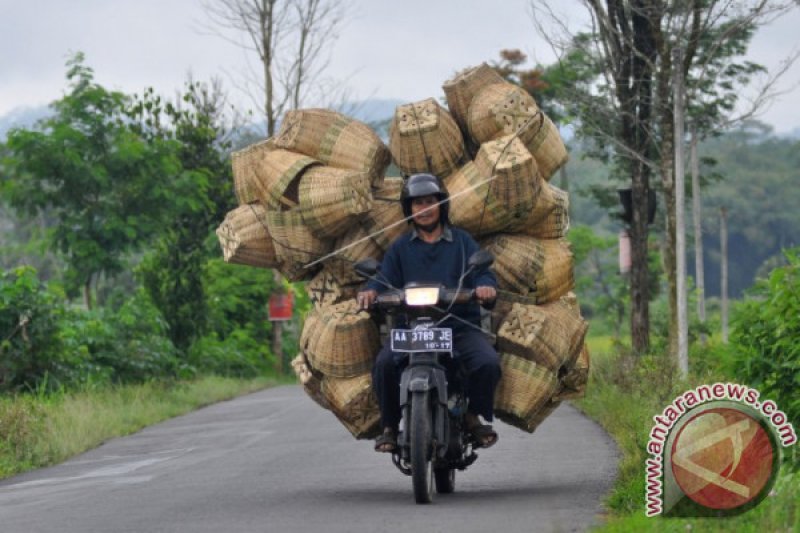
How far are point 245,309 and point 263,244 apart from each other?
3515 centimetres

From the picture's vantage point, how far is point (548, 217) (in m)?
12.9

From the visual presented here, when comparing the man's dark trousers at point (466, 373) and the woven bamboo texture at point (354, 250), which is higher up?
the woven bamboo texture at point (354, 250)

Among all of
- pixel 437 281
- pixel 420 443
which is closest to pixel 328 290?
pixel 437 281

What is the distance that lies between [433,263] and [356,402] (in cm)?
119

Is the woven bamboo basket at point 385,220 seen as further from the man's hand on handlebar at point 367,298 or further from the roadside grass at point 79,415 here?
the roadside grass at point 79,415

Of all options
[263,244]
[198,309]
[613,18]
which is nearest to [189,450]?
[263,244]

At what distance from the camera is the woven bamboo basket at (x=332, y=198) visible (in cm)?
1220

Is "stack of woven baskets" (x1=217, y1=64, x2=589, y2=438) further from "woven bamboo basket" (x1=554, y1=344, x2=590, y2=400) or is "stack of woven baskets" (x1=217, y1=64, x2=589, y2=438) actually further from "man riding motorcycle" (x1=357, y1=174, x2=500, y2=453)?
"man riding motorcycle" (x1=357, y1=174, x2=500, y2=453)

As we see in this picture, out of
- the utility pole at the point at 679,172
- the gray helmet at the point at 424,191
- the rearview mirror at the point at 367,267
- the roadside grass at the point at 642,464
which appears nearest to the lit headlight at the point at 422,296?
the rearview mirror at the point at 367,267

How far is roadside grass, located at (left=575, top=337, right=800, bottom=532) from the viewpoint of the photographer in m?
8.50

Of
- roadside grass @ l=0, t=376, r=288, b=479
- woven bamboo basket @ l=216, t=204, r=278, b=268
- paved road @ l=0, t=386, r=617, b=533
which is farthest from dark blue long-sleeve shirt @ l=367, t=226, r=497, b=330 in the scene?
roadside grass @ l=0, t=376, r=288, b=479

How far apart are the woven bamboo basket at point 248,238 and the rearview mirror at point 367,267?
1.24 meters

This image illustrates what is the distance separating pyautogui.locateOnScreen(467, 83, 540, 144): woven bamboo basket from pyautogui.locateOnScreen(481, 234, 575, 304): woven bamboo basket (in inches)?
30.6

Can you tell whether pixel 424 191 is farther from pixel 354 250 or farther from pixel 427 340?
pixel 427 340
